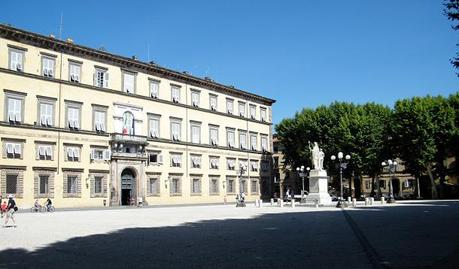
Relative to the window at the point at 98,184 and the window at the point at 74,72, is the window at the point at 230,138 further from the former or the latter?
the window at the point at 74,72

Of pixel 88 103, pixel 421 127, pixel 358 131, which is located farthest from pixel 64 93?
pixel 421 127

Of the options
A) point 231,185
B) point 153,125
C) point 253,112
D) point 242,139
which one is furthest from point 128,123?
point 253,112

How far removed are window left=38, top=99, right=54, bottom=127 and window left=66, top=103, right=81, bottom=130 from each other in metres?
1.72

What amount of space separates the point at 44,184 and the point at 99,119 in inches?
350

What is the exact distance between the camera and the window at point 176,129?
56188mm

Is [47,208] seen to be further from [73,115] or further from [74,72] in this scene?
[74,72]

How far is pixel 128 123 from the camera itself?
2009 inches

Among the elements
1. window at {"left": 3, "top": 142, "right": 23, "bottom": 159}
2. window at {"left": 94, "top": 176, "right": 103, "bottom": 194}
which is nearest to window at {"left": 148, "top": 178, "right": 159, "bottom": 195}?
window at {"left": 94, "top": 176, "right": 103, "bottom": 194}

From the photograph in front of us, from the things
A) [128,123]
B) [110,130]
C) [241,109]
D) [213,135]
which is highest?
[241,109]

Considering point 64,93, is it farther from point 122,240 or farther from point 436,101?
point 436,101

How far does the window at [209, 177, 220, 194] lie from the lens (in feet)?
197

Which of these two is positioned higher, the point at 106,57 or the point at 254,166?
the point at 106,57

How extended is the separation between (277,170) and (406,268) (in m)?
81.4

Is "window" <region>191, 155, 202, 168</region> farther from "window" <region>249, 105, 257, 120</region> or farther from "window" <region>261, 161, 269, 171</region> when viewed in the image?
"window" <region>261, 161, 269, 171</region>
